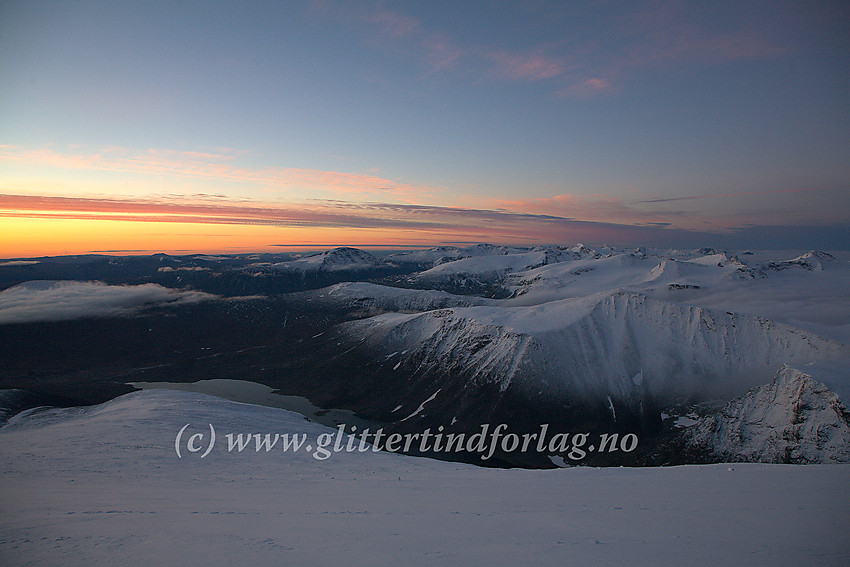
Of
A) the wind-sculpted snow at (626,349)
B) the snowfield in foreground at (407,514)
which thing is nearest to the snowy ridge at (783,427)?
the wind-sculpted snow at (626,349)

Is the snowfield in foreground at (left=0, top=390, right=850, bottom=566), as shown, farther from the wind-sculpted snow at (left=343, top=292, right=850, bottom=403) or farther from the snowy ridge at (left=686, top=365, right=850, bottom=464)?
the wind-sculpted snow at (left=343, top=292, right=850, bottom=403)

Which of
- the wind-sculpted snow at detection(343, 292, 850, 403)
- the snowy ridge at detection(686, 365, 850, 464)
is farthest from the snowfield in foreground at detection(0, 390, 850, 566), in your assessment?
the wind-sculpted snow at detection(343, 292, 850, 403)

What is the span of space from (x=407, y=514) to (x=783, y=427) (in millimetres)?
121554

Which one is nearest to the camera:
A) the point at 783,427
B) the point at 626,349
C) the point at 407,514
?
the point at 407,514

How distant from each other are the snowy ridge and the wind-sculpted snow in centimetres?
3919

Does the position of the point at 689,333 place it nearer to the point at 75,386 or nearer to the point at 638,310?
the point at 638,310

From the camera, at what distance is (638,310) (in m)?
181

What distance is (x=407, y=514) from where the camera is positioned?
64.2 ft

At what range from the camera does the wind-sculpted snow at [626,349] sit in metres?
147

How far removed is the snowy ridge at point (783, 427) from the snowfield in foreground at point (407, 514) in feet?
281

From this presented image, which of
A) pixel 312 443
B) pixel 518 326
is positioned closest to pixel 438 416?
pixel 518 326

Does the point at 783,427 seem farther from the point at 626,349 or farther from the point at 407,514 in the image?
the point at 407,514

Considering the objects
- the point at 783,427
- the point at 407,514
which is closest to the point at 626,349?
the point at 783,427

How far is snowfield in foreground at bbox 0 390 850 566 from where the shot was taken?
46.0 ft
